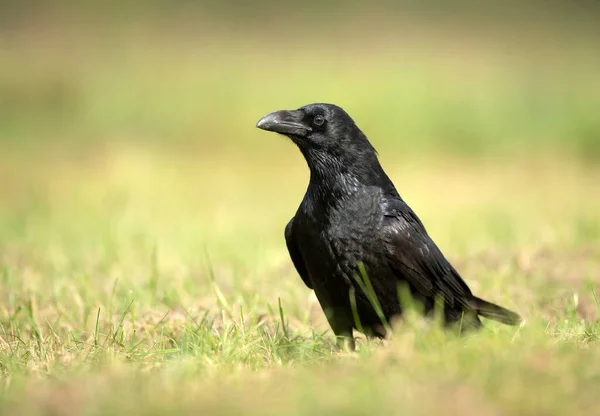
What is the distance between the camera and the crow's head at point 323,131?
439cm

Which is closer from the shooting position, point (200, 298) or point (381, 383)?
point (381, 383)

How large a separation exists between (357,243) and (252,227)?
14.3 ft

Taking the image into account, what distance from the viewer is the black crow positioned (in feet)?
13.4

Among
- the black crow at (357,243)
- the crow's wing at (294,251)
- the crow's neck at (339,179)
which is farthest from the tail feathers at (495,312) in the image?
the crow's wing at (294,251)

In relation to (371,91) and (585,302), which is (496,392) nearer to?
(585,302)

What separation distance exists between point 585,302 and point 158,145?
938 centimetres

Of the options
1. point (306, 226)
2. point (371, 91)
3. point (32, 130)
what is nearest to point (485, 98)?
point (371, 91)

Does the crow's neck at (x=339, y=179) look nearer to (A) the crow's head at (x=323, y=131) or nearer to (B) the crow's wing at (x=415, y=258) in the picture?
(A) the crow's head at (x=323, y=131)

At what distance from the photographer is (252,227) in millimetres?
8367

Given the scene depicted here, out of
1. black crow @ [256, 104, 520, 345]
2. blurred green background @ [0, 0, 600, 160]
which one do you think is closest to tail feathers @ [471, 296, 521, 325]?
black crow @ [256, 104, 520, 345]

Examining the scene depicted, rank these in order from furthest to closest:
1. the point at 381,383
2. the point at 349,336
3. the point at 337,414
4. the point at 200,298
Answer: the point at 200,298 < the point at 349,336 < the point at 381,383 < the point at 337,414

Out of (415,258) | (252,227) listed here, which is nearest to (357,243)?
(415,258)

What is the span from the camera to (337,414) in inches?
98.3

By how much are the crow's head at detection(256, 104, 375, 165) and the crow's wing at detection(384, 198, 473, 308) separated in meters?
0.34
